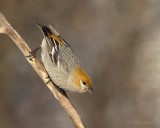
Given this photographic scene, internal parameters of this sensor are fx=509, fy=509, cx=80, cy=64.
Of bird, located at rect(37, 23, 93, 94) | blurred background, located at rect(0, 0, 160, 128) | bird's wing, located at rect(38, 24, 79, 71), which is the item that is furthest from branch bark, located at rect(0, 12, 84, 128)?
blurred background, located at rect(0, 0, 160, 128)

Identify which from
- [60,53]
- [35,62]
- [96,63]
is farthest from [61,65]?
[96,63]

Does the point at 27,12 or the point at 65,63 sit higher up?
the point at 27,12

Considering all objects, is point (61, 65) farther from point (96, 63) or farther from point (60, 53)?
point (96, 63)

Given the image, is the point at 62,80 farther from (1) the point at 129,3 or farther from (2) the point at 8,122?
(1) the point at 129,3

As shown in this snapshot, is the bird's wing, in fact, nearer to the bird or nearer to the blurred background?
the bird

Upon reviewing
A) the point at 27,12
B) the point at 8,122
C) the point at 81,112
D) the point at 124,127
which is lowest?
the point at 124,127

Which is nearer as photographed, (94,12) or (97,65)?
(97,65)

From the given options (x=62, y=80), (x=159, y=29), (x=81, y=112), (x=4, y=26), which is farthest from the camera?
(x=159, y=29)

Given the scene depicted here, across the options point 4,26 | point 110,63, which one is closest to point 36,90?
point 110,63
